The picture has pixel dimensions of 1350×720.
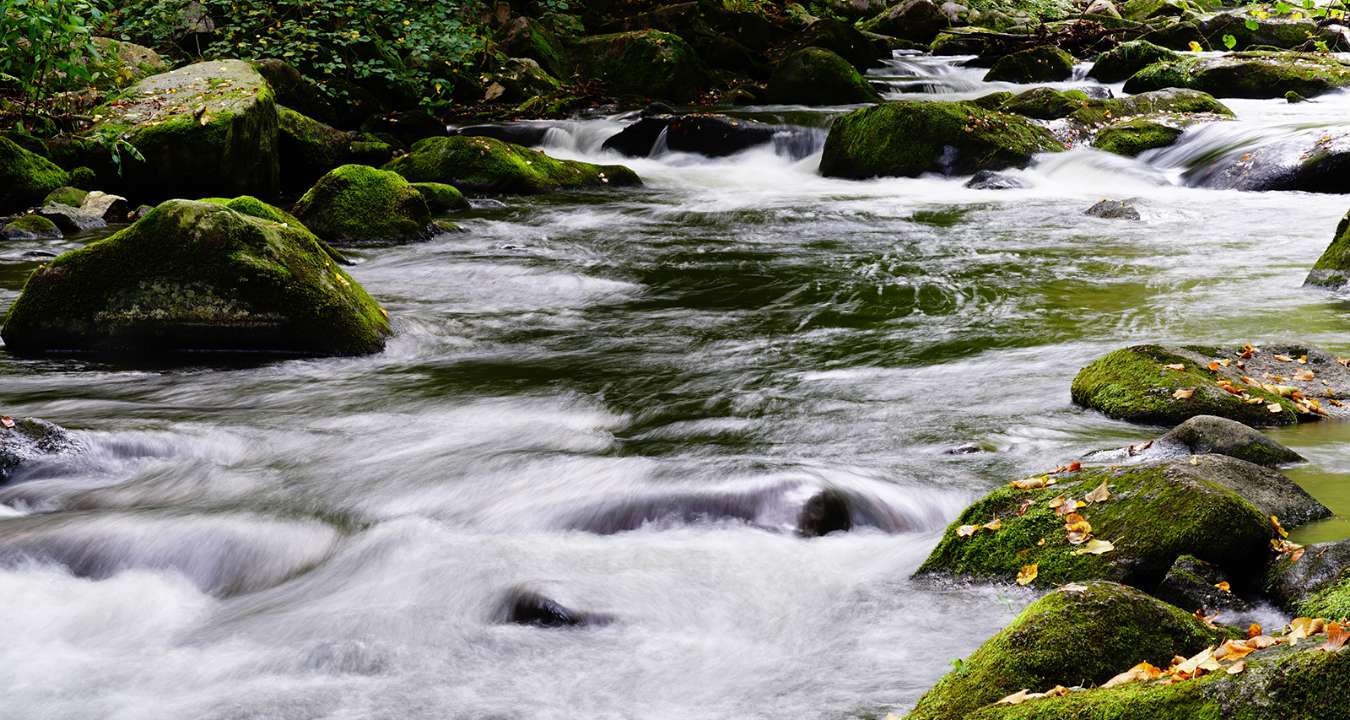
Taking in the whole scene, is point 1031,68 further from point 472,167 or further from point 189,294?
point 189,294

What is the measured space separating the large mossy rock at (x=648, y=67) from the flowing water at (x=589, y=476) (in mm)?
10567

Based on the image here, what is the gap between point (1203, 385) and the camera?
5.39 meters

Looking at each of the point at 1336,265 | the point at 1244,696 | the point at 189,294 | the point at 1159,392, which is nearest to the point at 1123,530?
the point at 1244,696

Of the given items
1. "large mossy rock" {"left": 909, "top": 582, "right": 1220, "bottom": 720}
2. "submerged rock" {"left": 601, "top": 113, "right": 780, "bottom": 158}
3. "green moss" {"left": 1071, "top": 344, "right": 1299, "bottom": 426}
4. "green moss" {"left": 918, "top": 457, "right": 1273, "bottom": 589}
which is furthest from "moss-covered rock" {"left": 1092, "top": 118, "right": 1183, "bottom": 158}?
"large mossy rock" {"left": 909, "top": 582, "right": 1220, "bottom": 720}

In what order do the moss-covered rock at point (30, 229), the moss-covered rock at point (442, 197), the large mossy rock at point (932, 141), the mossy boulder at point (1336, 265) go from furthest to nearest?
the large mossy rock at point (932, 141)
the moss-covered rock at point (442, 197)
the moss-covered rock at point (30, 229)
the mossy boulder at point (1336, 265)

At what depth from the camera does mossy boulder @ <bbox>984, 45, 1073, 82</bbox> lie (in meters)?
20.9

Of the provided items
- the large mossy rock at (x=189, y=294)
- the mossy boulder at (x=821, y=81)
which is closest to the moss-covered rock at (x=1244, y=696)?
the large mossy rock at (x=189, y=294)

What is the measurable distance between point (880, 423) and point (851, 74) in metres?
14.2

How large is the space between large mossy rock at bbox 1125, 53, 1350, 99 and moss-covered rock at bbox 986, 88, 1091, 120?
7.71 feet

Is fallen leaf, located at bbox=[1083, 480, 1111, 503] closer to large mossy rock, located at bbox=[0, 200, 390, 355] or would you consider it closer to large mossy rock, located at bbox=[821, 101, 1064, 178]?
large mossy rock, located at bbox=[0, 200, 390, 355]

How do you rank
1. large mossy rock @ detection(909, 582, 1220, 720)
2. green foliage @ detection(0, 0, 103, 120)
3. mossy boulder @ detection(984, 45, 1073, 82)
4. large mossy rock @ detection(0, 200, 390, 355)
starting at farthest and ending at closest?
mossy boulder @ detection(984, 45, 1073, 82)
green foliage @ detection(0, 0, 103, 120)
large mossy rock @ detection(0, 200, 390, 355)
large mossy rock @ detection(909, 582, 1220, 720)

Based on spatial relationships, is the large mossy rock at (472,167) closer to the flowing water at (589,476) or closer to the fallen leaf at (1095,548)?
the flowing water at (589,476)

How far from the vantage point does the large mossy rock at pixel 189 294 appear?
7.07 m

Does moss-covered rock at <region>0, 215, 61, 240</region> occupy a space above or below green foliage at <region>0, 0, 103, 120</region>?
below
